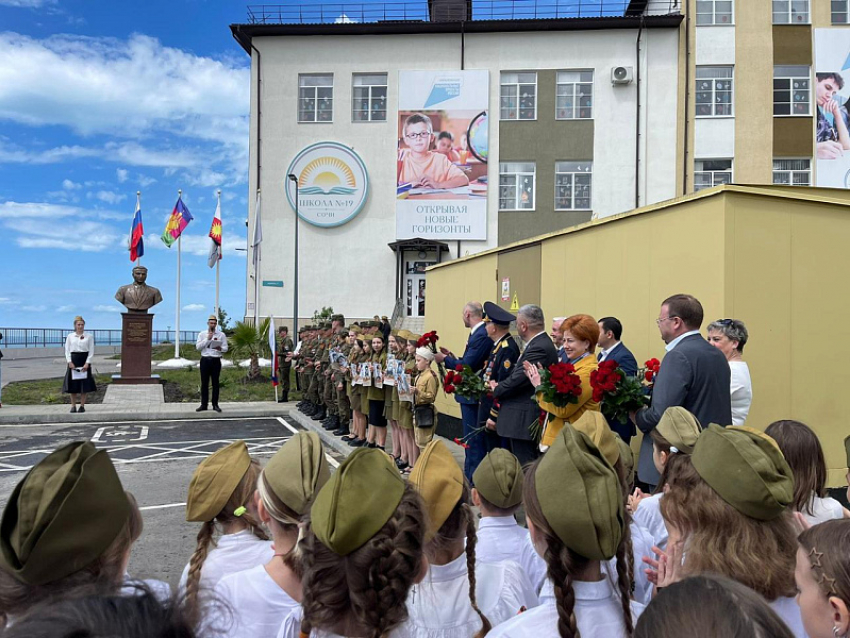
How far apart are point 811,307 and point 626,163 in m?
24.0

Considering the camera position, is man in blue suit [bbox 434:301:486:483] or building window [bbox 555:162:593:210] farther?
building window [bbox 555:162:593:210]

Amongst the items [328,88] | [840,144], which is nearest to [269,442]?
[328,88]

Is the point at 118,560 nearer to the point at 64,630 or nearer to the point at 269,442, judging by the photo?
the point at 64,630

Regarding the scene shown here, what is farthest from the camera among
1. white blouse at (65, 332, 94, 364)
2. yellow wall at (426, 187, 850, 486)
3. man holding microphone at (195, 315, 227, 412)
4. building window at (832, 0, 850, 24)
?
building window at (832, 0, 850, 24)

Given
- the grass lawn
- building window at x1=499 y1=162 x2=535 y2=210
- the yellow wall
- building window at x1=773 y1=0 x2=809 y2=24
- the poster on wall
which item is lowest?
the grass lawn

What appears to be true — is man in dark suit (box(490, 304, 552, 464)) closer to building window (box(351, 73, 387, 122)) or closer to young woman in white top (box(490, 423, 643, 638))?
young woman in white top (box(490, 423, 643, 638))

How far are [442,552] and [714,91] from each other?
100 ft

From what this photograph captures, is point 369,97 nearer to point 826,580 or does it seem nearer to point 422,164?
point 422,164

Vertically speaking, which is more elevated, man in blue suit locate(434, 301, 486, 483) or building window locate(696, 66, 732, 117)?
building window locate(696, 66, 732, 117)

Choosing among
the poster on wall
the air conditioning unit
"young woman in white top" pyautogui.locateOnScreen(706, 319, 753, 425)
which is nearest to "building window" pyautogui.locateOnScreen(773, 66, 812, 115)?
the poster on wall

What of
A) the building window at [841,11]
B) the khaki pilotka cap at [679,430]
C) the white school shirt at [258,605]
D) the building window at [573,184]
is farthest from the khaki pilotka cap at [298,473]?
the building window at [841,11]

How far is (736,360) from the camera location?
18.9 ft

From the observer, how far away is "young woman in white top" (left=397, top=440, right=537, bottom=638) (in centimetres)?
252

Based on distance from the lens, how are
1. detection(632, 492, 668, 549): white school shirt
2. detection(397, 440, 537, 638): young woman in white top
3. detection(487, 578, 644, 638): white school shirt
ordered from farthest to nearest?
detection(632, 492, 668, 549): white school shirt → detection(397, 440, 537, 638): young woman in white top → detection(487, 578, 644, 638): white school shirt
